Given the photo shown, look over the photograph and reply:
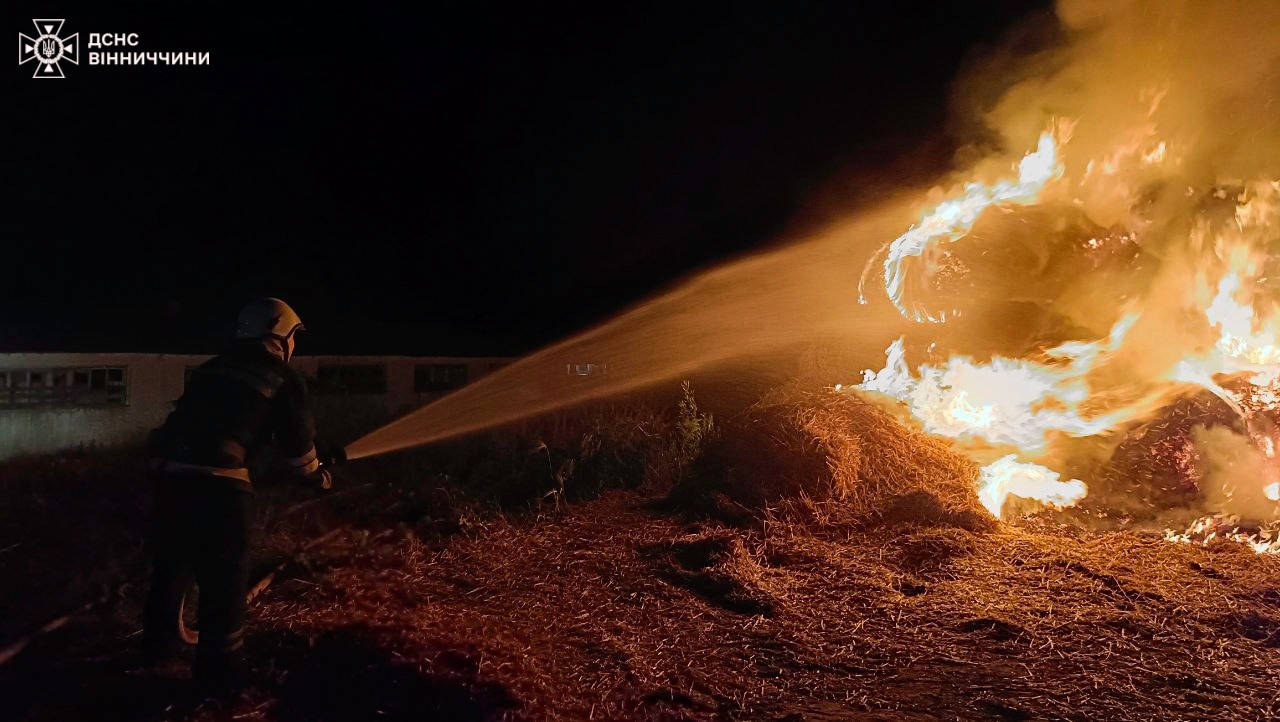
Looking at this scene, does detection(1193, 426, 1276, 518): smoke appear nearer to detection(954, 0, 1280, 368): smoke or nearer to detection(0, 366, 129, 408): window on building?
detection(954, 0, 1280, 368): smoke

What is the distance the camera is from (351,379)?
1700 cm

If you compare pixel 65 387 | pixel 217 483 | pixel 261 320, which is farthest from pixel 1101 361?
pixel 65 387

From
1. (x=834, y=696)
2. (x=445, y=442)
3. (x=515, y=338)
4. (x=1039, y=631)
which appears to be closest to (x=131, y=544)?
(x=445, y=442)

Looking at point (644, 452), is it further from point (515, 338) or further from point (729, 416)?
point (515, 338)

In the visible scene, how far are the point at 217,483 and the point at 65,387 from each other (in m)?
12.2

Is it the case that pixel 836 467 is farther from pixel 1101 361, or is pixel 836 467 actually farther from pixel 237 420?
pixel 237 420

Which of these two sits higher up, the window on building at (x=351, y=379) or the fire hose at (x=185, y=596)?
the window on building at (x=351, y=379)

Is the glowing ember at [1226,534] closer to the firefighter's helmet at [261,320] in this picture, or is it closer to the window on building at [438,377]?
the firefighter's helmet at [261,320]

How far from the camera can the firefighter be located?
4.11 metres

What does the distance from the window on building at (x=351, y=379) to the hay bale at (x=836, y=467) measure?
10.8 metres

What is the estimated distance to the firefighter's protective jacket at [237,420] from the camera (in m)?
4.15

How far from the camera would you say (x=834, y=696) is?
4398mm

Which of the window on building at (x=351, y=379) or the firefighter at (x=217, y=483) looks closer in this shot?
the firefighter at (x=217, y=483)

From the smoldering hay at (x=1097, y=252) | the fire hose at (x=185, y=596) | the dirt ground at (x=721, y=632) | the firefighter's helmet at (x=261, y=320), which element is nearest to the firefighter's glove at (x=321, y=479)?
the fire hose at (x=185, y=596)
